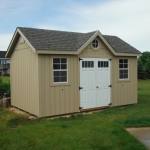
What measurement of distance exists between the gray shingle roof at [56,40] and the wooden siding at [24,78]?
1.70 ft

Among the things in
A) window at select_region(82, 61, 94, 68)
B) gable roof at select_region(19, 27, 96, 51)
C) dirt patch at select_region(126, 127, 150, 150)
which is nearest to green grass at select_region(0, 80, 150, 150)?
dirt patch at select_region(126, 127, 150, 150)

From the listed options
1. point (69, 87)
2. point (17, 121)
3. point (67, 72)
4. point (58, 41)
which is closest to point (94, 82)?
point (69, 87)

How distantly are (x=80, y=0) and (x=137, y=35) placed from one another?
7870 millimetres

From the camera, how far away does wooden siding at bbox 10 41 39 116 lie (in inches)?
378

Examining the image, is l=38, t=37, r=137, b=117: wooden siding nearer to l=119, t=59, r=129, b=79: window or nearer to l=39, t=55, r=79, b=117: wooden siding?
l=39, t=55, r=79, b=117: wooden siding

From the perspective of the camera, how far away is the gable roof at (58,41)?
940 cm

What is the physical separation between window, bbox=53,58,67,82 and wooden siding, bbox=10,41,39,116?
2.71ft

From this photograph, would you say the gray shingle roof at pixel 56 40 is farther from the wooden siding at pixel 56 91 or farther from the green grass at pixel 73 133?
the green grass at pixel 73 133

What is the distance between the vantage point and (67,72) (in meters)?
10.0

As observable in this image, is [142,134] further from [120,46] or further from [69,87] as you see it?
[120,46]

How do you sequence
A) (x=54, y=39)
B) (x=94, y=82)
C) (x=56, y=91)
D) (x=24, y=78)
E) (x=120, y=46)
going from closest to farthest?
1. (x=56, y=91)
2. (x=54, y=39)
3. (x=24, y=78)
4. (x=94, y=82)
5. (x=120, y=46)

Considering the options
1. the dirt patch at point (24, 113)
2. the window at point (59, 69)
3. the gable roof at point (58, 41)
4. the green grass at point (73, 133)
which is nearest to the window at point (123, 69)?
the gable roof at point (58, 41)

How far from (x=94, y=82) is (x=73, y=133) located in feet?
14.1

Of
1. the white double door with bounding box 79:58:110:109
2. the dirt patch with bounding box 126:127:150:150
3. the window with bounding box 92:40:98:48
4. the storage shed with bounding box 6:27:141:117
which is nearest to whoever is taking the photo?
the dirt patch with bounding box 126:127:150:150
